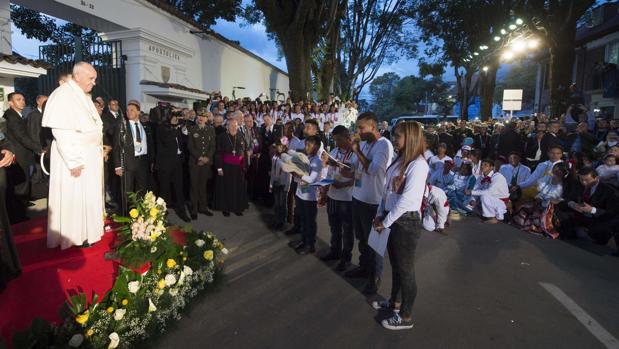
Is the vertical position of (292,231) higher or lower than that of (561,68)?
lower

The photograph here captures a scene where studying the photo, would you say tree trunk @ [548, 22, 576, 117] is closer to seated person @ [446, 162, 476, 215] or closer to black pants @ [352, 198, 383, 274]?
seated person @ [446, 162, 476, 215]

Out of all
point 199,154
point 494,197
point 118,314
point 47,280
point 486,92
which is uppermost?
point 486,92

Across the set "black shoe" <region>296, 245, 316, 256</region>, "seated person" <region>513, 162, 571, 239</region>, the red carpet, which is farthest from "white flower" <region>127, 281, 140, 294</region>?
"seated person" <region>513, 162, 571, 239</region>

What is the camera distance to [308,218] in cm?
558

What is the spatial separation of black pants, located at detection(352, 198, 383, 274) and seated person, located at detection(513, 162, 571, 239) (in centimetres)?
420

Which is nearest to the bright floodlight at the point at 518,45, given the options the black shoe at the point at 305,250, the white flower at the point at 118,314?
the black shoe at the point at 305,250

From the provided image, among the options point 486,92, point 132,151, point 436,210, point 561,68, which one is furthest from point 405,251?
point 486,92

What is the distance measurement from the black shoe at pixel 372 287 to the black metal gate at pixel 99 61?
9349 mm

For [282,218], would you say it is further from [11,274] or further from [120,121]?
[11,274]

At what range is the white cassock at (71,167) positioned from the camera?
3.87 meters

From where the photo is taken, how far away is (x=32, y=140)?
6867 millimetres

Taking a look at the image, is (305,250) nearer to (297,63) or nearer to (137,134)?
(137,134)

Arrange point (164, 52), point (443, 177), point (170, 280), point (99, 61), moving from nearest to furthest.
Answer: point (170, 280)
point (443, 177)
point (99, 61)
point (164, 52)

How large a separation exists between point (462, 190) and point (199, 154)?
232 inches
